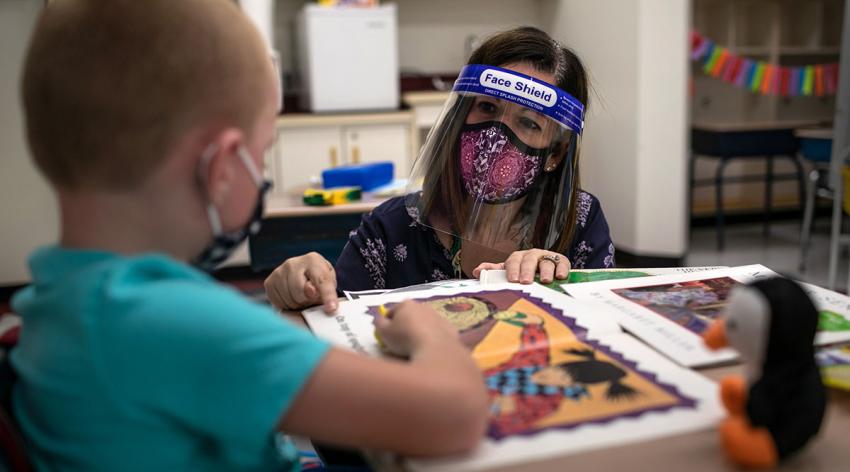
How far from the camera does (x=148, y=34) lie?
572 millimetres

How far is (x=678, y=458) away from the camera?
1.83ft

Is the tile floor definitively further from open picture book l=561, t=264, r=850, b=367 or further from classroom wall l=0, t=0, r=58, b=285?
classroom wall l=0, t=0, r=58, b=285

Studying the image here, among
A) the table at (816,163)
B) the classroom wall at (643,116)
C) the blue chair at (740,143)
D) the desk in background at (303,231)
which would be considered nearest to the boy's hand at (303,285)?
the desk in background at (303,231)

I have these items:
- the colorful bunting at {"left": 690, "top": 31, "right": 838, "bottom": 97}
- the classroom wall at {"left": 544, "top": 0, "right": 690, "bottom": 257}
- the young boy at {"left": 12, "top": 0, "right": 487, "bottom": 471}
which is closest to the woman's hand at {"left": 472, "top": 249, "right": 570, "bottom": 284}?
the young boy at {"left": 12, "top": 0, "right": 487, "bottom": 471}

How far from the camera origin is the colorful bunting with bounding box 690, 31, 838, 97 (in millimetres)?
5285

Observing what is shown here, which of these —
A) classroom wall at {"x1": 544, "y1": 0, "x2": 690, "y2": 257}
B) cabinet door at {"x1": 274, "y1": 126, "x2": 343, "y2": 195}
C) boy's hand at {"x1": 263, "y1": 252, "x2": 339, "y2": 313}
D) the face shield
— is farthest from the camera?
cabinet door at {"x1": 274, "y1": 126, "x2": 343, "y2": 195}

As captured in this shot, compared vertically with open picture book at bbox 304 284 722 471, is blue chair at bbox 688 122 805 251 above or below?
below

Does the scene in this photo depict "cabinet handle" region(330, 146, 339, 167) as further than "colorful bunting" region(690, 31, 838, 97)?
No

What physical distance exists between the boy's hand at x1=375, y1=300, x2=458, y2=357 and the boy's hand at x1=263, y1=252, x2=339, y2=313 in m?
0.21

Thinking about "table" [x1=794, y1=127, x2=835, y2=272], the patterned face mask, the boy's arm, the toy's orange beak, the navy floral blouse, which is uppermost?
the patterned face mask

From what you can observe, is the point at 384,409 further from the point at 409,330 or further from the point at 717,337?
the point at 717,337

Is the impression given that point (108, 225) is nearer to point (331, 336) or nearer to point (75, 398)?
point (75, 398)

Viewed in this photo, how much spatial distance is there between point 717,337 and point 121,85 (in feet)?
1.64

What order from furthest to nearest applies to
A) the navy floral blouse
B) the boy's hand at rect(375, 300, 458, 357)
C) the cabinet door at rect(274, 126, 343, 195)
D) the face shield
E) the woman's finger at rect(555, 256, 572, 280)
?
1. the cabinet door at rect(274, 126, 343, 195)
2. the navy floral blouse
3. the face shield
4. the woman's finger at rect(555, 256, 572, 280)
5. the boy's hand at rect(375, 300, 458, 357)
